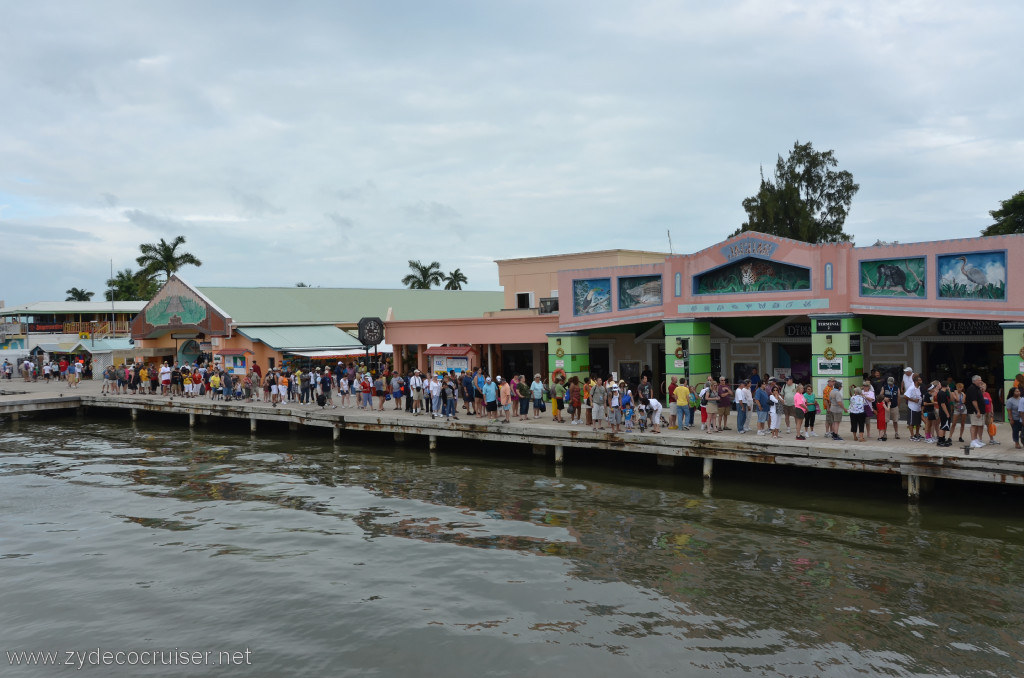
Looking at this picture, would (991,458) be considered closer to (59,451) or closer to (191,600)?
(191,600)

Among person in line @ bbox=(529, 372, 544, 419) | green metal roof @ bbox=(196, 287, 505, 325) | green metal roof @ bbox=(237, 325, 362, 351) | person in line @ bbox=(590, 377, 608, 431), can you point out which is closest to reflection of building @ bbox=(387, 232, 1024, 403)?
person in line @ bbox=(529, 372, 544, 419)

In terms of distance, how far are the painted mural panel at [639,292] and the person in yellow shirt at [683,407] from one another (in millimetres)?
4355

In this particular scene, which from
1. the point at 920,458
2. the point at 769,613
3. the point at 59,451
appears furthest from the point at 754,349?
the point at 59,451

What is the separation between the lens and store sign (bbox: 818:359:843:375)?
21000 millimetres

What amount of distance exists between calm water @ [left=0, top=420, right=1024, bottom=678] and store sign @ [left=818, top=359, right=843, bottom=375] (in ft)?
12.7

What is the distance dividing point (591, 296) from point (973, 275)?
11415 mm

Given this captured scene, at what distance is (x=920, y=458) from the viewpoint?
16.1m

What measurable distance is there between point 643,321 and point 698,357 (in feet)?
7.54

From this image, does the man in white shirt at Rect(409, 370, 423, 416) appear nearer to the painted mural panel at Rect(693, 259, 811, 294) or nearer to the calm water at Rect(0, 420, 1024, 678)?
the calm water at Rect(0, 420, 1024, 678)

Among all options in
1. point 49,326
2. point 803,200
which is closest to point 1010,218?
point 803,200

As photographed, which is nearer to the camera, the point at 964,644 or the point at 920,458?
the point at 964,644

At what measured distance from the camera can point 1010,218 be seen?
48.0m

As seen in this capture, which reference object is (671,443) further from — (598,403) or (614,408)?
(598,403)

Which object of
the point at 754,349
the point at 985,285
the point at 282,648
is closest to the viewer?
the point at 282,648
